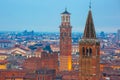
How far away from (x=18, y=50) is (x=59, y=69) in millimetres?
24258

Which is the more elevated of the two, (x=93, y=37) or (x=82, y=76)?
(x=93, y=37)

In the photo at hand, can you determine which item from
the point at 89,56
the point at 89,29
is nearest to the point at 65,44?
the point at 89,29

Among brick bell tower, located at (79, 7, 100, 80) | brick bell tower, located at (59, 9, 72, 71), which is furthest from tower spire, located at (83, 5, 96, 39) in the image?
brick bell tower, located at (59, 9, 72, 71)

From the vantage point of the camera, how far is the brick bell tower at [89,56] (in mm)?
27547

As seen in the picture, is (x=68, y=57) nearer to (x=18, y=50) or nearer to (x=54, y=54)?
(x=54, y=54)

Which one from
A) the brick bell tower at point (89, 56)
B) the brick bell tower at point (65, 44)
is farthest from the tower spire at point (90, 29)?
the brick bell tower at point (65, 44)

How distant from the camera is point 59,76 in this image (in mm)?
40281

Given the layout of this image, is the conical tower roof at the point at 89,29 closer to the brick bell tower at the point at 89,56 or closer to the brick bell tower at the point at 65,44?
the brick bell tower at the point at 89,56

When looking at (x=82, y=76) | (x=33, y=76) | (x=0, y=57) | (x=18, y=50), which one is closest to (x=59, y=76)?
(x=33, y=76)

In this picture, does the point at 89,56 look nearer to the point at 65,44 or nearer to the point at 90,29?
the point at 90,29

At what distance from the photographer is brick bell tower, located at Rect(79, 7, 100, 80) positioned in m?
27.5

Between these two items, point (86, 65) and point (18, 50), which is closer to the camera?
point (86, 65)

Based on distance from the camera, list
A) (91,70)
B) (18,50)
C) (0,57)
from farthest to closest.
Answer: (18,50) < (0,57) < (91,70)

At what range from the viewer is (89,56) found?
27.5 m
